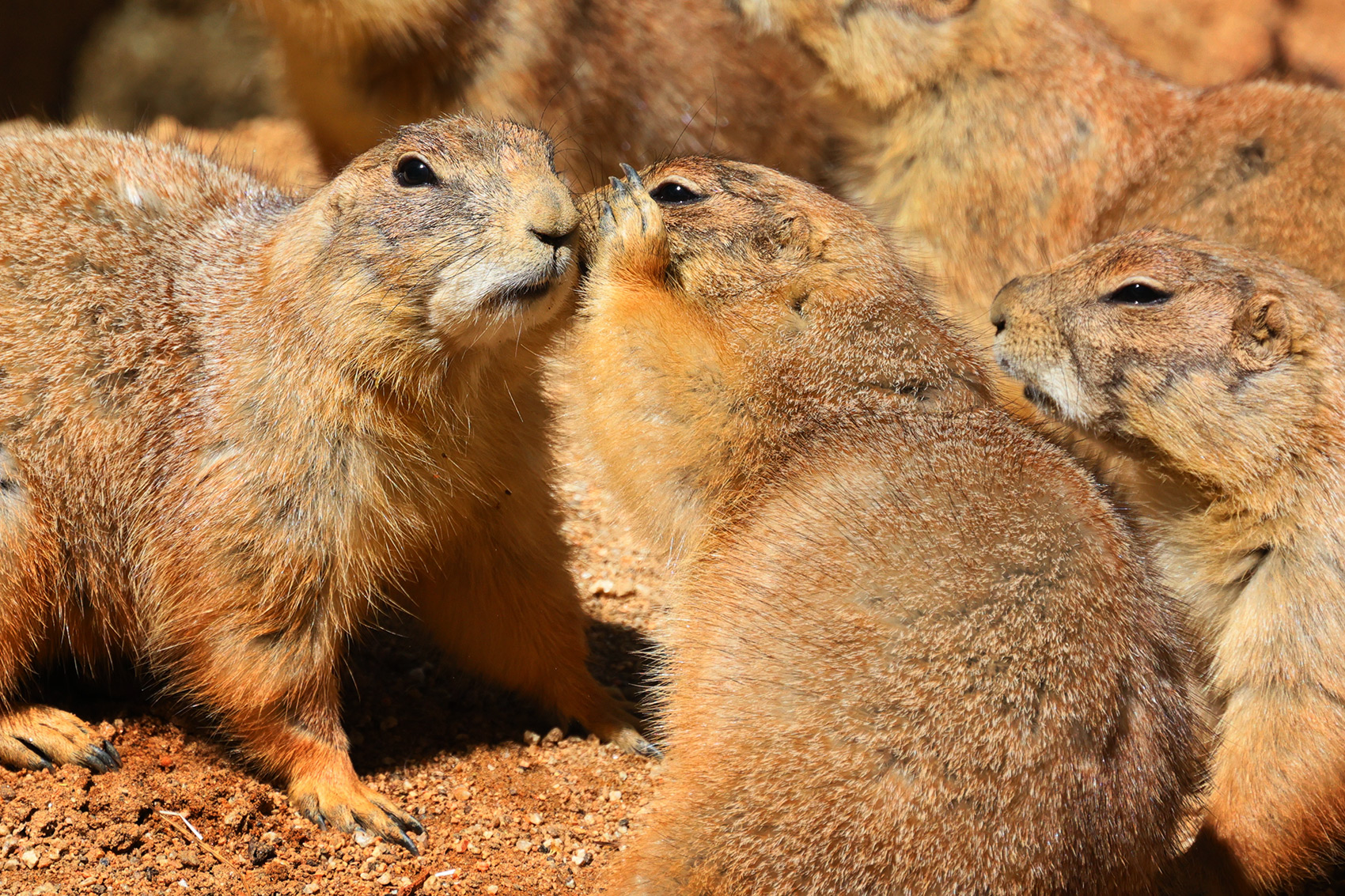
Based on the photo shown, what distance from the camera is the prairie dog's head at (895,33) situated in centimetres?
690

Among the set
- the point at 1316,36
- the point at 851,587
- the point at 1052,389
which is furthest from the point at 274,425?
the point at 1316,36

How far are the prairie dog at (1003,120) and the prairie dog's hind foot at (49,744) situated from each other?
4.47m

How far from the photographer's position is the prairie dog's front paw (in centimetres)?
410

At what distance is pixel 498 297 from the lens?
3.83m

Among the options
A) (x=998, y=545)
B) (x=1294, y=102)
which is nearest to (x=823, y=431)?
(x=998, y=545)

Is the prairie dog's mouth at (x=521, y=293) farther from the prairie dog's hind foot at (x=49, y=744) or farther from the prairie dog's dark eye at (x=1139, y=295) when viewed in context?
the prairie dog's dark eye at (x=1139, y=295)

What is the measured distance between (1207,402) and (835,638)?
6.12 feet

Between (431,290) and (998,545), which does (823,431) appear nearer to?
(998,545)

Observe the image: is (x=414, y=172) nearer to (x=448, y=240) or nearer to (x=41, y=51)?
(x=448, y=240)

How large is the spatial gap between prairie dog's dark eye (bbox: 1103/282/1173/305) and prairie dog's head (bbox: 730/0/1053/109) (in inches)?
104

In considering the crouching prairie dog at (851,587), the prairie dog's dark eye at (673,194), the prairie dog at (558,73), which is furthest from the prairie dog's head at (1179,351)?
the prairie dog at (558,73)

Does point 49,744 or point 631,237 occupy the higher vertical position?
point 631,237

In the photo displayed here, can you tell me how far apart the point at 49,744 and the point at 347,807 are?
3.24 ft

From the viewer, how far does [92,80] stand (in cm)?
906
